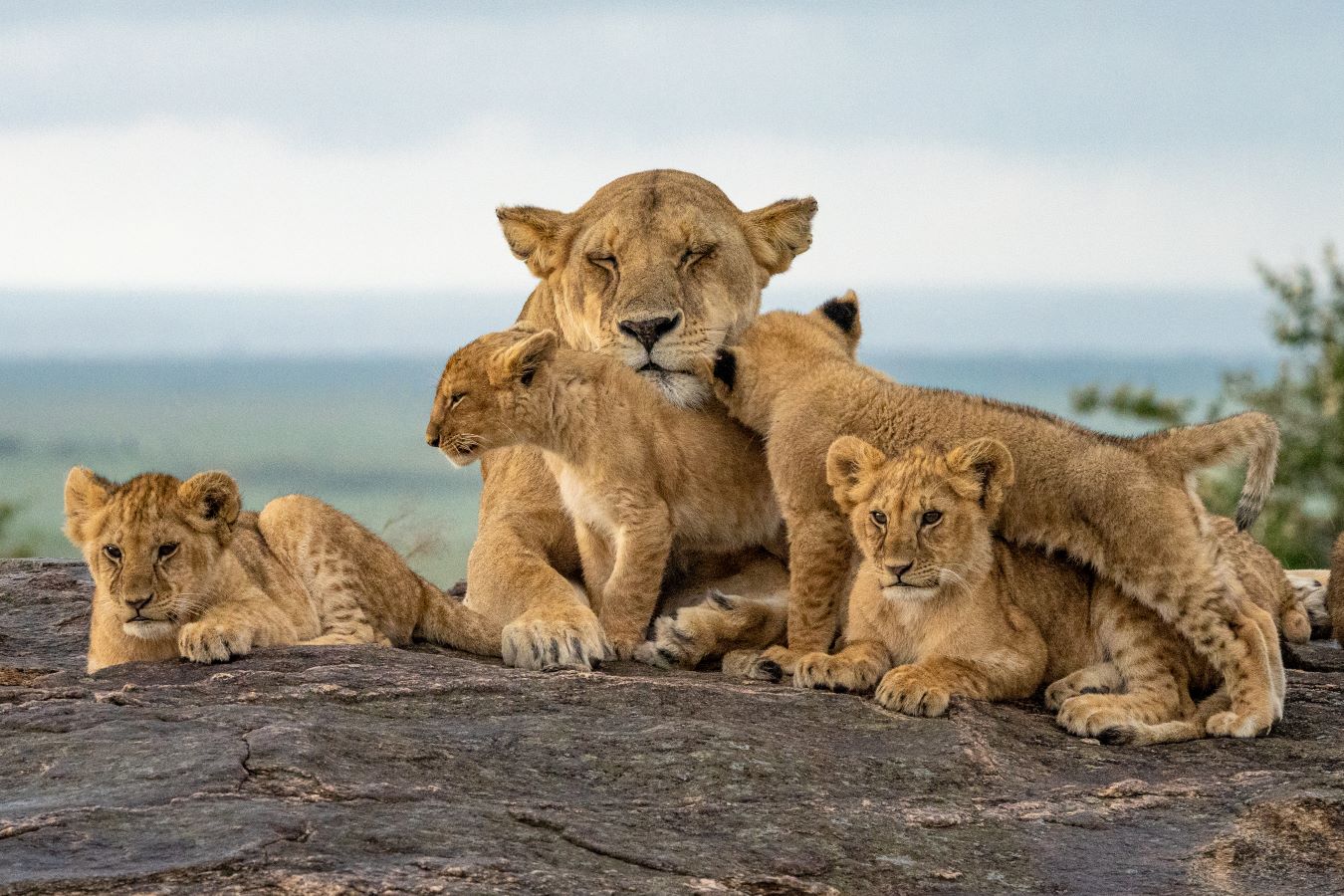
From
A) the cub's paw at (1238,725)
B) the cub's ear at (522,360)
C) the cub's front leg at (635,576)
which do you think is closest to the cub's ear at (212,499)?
the cub's ear at (522,360)

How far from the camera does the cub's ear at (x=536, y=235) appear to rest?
6.93 m

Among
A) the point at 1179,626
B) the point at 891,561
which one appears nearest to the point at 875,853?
the point at 891,561

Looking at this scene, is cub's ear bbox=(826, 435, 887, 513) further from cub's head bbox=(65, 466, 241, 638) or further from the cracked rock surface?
cub's head bbox=(65, 466, 241, 638)

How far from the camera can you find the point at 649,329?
6336 mm

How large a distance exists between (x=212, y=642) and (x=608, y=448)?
1.56 meters

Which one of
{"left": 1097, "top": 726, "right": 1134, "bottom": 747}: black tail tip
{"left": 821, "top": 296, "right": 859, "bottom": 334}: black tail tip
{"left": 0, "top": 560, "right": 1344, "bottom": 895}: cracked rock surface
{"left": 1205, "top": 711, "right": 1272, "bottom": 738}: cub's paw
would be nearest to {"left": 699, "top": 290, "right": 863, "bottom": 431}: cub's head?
{"left": 821, "top": 296, "right": 859, "bottom": 334}: black tail tip

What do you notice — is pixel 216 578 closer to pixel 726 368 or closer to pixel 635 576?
pixel 635 576

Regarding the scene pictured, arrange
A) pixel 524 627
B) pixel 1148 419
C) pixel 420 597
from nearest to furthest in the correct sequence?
pixel 524 627 → pixel 420 597 → pixel 1148 419

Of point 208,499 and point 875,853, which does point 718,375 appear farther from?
point 875,853

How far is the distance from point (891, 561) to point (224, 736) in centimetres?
210

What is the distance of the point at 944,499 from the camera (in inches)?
223

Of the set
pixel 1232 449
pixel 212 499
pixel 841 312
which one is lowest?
pixel 212 499

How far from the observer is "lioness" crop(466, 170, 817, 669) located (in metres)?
6.38

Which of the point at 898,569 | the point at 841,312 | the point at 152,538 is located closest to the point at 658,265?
the point at 841,312
